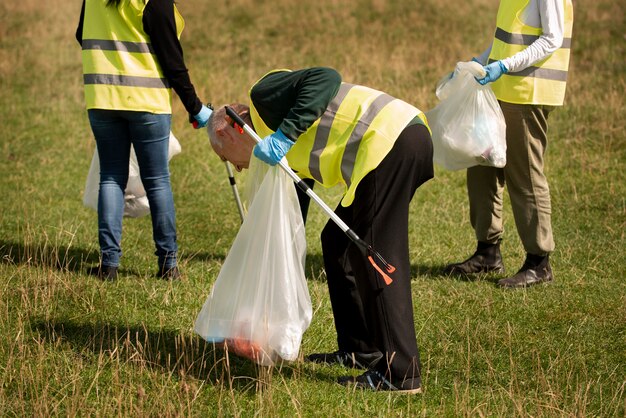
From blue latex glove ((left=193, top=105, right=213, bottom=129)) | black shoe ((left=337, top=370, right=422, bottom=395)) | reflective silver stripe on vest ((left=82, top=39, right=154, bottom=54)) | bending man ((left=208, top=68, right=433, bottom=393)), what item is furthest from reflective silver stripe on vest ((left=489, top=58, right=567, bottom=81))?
black shoe ((left=337, top=370, right=422, bottom=395))

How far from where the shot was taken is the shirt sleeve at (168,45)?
528 centimetres

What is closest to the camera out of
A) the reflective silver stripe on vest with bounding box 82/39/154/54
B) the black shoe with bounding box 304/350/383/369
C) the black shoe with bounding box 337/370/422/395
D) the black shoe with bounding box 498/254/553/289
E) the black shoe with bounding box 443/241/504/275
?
the black shoe with bounding box 337/370/422/395

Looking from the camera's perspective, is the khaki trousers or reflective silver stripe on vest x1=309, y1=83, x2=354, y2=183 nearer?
reflective silver stripe on vest x1=309, y1=83, x2=354, y2=183

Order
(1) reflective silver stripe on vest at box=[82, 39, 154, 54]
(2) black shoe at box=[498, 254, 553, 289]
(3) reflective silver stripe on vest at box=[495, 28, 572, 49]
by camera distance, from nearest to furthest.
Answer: (1) reflective silver stripe on vest at box=[82, 39, 154, 54], (3) reflective silver stripe on vest at box=[495, 28, 572, 49], (2) black shoe at box=[498, 254, 553, 289]

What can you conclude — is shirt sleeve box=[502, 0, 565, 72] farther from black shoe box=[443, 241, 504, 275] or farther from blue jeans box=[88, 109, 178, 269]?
blue jeans box=[88, 109, 178, 269]

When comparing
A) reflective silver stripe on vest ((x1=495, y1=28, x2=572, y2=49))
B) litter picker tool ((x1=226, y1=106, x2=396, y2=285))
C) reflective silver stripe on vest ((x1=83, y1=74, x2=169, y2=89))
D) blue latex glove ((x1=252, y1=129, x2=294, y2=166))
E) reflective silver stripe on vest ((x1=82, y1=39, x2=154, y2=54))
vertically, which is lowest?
litter picker tool ((x1=226, y1=106, x2=396, y2=285))

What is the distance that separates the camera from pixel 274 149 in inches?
152

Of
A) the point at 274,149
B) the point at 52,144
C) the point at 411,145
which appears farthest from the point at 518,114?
the point at 52,144

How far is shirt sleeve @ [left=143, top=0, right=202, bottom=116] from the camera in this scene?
5277 millimetres

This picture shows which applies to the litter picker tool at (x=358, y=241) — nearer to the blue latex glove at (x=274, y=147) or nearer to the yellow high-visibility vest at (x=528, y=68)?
the blue latex glove at (x=274, y=147)

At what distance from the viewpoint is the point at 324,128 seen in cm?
395

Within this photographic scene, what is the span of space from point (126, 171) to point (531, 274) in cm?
251

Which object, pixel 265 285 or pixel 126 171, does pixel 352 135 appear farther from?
pixel 126 171

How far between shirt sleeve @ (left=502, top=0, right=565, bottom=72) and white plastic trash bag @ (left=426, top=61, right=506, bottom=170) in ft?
0.70
